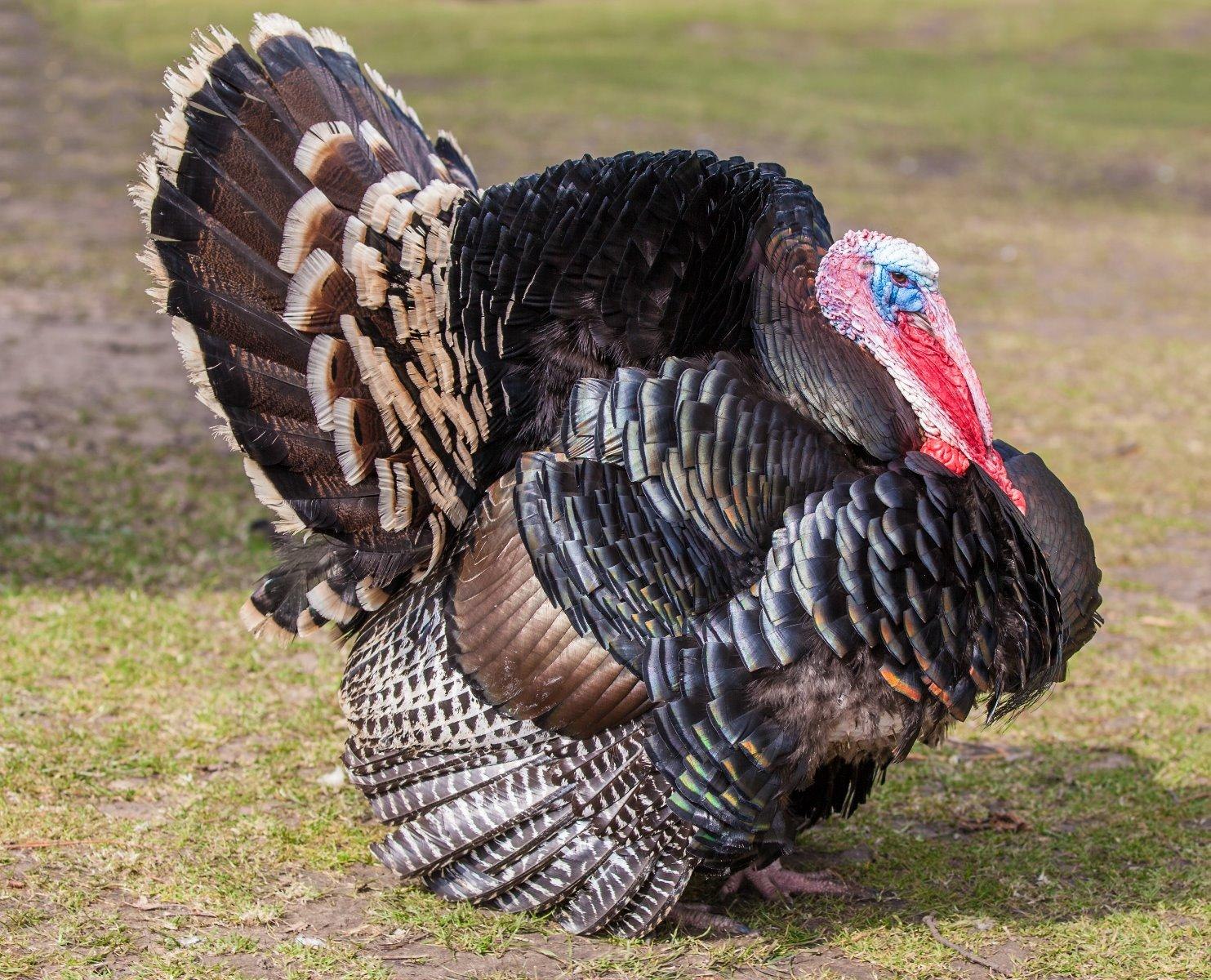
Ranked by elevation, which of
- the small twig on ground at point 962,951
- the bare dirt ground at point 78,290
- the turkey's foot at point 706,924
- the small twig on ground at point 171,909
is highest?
the bare dirt ground at point 78,290

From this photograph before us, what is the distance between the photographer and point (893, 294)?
11.4 feet

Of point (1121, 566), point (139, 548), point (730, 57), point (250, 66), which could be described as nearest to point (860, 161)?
Result: point (730, 57)

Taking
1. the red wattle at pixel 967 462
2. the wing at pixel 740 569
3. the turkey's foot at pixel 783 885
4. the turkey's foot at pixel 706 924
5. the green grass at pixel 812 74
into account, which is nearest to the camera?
the wing at pixel 740 569

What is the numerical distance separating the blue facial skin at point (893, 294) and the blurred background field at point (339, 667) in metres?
1.44

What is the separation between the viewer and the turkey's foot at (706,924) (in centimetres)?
363

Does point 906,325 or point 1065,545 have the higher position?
point 906,325

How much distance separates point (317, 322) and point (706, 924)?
1.77 metres

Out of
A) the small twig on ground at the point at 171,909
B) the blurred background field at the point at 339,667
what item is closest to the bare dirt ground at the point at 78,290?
the blurred background field at the point at 339,667

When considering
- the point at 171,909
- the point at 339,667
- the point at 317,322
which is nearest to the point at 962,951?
the point at 171,909

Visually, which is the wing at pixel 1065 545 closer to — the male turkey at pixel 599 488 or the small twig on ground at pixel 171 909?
the male turkey at pixel 599 488

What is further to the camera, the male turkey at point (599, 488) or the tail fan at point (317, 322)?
the tail fan at point (317, 322)

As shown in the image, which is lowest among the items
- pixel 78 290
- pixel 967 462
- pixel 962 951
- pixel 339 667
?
pixel 962 951

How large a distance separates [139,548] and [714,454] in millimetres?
3219

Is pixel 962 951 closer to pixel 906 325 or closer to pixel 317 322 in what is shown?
pixel 906 325
